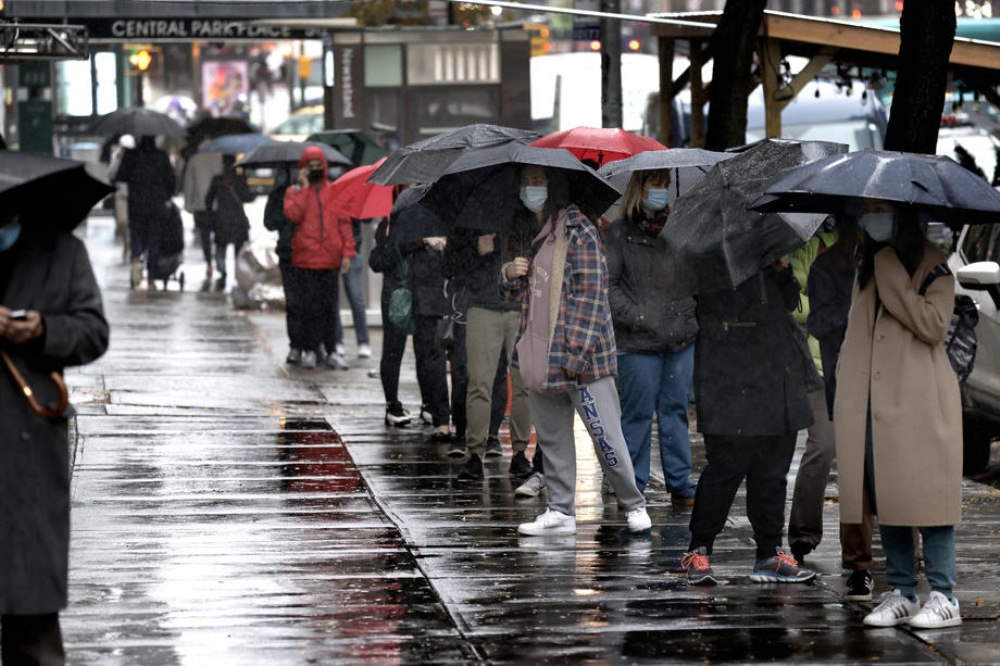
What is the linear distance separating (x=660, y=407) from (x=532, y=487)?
0.88 meters

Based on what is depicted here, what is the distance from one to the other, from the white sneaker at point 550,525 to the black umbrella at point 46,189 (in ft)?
12.9

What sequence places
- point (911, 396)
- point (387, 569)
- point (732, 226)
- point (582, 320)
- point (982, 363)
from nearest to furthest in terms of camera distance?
point (911, 396) < point (732, 226) < point (387, 569) < point (582, 320) < point (982, 363)

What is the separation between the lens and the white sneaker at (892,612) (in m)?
7.54

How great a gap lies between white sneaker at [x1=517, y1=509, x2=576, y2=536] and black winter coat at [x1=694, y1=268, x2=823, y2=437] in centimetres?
146

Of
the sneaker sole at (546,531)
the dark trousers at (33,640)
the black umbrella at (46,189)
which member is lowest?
the sneaker sole at (546,531)

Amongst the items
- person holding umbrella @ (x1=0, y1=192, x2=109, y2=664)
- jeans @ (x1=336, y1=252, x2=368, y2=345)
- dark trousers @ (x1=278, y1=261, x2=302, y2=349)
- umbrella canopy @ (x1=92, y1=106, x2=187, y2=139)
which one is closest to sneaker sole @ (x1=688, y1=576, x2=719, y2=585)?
person holding umbrella @ (x1=0, y1=192, x2=109, y2=664)

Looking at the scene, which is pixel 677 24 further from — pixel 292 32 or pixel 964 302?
pixel 292 32

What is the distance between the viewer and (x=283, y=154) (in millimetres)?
17672

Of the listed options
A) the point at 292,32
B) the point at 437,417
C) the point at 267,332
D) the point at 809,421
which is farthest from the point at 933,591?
the point at 292,32

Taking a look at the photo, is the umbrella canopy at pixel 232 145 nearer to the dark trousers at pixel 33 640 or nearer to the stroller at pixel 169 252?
the stroller at pixel 169 252

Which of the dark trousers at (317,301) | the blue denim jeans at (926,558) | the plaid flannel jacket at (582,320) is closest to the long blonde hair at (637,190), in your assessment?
the plaid flannel jacket at (582,320)

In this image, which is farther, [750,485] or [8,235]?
[750,485]

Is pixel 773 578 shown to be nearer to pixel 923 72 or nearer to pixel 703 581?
pixel 703 581

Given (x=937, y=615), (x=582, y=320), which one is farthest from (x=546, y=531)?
(x=937, y=615)
